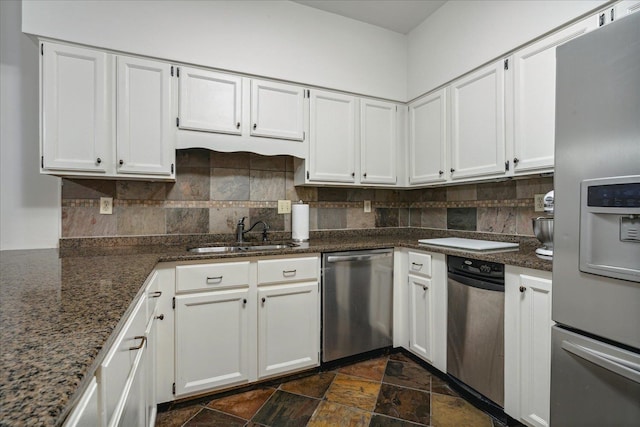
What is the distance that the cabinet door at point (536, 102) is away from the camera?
1.65 m

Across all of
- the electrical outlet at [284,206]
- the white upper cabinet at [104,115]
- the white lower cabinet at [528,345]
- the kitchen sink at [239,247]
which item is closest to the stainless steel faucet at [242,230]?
the kitchen sink at [239,247]

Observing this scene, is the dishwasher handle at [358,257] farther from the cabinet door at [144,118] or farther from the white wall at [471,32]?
the white wall at [471,32]

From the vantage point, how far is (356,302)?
220 centimetres

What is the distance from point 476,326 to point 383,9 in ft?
7.83

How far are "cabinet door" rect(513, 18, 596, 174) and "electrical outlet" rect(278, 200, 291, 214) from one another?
162cm

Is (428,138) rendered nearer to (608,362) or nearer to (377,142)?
(377,142)

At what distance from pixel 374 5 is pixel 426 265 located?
2.01 metres

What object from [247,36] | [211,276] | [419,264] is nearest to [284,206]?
[211,276]

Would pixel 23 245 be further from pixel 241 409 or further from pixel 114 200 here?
pixel 241 409

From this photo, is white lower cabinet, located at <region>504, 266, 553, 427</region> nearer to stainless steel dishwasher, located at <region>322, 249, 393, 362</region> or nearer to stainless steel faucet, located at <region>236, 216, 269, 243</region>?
stainless steel dishwasher, located at <region>322, 249, 393, 362</region>

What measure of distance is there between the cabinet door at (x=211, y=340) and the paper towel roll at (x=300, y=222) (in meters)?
0.70

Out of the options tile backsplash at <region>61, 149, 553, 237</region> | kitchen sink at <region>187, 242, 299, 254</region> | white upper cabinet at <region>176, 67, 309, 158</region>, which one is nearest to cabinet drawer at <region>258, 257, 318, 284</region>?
kitchen sink at <region>187, 242, 299, 254</region>

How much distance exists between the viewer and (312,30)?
7.81 ft

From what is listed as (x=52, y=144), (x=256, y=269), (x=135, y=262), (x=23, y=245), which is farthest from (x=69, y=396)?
(x=23, y=245)
